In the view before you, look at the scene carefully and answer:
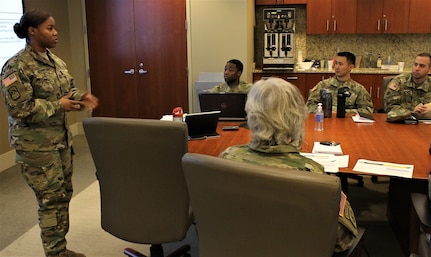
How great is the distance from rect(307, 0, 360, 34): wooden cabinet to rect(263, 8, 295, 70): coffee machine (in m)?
0.29

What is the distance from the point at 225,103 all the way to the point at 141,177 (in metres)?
1.29

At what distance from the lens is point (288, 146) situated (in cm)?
160

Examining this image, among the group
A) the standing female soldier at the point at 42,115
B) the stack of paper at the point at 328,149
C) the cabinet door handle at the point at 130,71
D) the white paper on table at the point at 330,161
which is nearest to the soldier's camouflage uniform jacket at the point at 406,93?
the stack of paper at the point at 328,149

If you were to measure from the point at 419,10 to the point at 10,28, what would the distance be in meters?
4.84

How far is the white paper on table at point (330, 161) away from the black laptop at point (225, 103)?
0.88 metres

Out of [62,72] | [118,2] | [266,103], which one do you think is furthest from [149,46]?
[266,103]

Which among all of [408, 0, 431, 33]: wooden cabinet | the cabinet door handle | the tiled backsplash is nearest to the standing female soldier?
the cabinet door handle

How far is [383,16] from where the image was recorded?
5.69m

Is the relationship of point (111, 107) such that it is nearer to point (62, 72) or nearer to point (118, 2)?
point (118, 2)

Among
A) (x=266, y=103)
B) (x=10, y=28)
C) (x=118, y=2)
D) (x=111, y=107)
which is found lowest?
(x=111, y=107)

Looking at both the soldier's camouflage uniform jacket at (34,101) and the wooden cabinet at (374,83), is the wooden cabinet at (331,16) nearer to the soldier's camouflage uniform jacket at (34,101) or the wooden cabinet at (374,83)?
the wooden cabinet at (374,83)

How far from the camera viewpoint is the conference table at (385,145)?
2.31 m

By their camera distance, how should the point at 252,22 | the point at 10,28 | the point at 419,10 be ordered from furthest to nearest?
1. the point at 252,22
2. the point at 419,10
3. the point at 10,28

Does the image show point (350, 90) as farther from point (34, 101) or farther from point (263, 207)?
point (263, 207)
